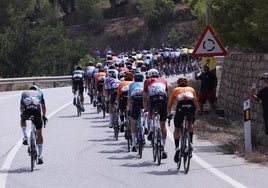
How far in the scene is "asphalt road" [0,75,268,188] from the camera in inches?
494

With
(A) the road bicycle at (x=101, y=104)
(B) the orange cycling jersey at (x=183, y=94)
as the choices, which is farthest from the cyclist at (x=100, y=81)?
(B) the orange cycling jersey at (x=183, y=94)

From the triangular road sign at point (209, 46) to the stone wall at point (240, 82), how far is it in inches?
57.0

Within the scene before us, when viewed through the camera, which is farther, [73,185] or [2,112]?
[2,112]

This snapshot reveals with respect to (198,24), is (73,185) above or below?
below

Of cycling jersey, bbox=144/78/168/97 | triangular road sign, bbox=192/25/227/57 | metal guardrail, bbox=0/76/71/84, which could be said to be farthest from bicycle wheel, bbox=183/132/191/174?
metal guardrail, bbox=0/76/71/84

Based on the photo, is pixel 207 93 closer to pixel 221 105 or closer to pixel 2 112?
pixel 221 105

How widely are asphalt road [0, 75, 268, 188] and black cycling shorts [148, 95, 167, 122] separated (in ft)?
3.15

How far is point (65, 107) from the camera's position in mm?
30422

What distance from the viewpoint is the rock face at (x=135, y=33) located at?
269 ft

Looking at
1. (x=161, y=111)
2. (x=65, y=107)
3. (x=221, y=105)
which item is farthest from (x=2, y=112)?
(x=161, y=111)

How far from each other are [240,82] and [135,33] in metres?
62.4

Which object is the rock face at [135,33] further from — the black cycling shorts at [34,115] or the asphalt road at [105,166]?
the black cycling shorts at [34,115]

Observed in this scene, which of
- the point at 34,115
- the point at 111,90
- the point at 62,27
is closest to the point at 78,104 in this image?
the point at 111,90

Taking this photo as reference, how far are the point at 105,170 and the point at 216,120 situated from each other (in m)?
9.88
